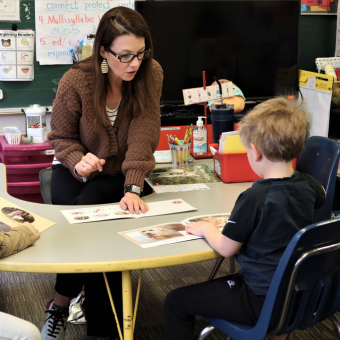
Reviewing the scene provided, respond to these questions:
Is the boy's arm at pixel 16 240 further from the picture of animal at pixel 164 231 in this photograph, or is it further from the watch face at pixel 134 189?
the watch face at pixel 134 189

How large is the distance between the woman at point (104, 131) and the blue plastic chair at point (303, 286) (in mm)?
611

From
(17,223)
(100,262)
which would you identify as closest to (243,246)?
(100,262)

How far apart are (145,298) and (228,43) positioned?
1786 millimetres

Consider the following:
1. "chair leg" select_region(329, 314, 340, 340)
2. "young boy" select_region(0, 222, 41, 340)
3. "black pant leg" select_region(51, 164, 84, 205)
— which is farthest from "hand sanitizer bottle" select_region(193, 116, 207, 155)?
"young boy" select_region(0, 222, 41, 340)

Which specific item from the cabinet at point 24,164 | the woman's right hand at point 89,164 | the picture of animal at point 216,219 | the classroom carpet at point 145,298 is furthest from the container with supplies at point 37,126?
the picture of animal at point 216,219

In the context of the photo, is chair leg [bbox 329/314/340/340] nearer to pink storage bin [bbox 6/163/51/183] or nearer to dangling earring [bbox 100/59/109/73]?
dangling earring [bbox 100/59/109/73]

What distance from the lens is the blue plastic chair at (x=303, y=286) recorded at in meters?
1.08

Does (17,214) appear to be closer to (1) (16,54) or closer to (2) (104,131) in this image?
(2) (104,131)

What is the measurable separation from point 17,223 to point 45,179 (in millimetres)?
749

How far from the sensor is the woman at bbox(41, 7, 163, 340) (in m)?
1.66

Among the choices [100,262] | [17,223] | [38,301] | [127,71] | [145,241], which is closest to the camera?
[100,262]

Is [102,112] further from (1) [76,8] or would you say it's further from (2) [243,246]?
(1) [76,8]

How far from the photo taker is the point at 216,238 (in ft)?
3.98

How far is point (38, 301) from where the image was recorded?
7.27 feet
